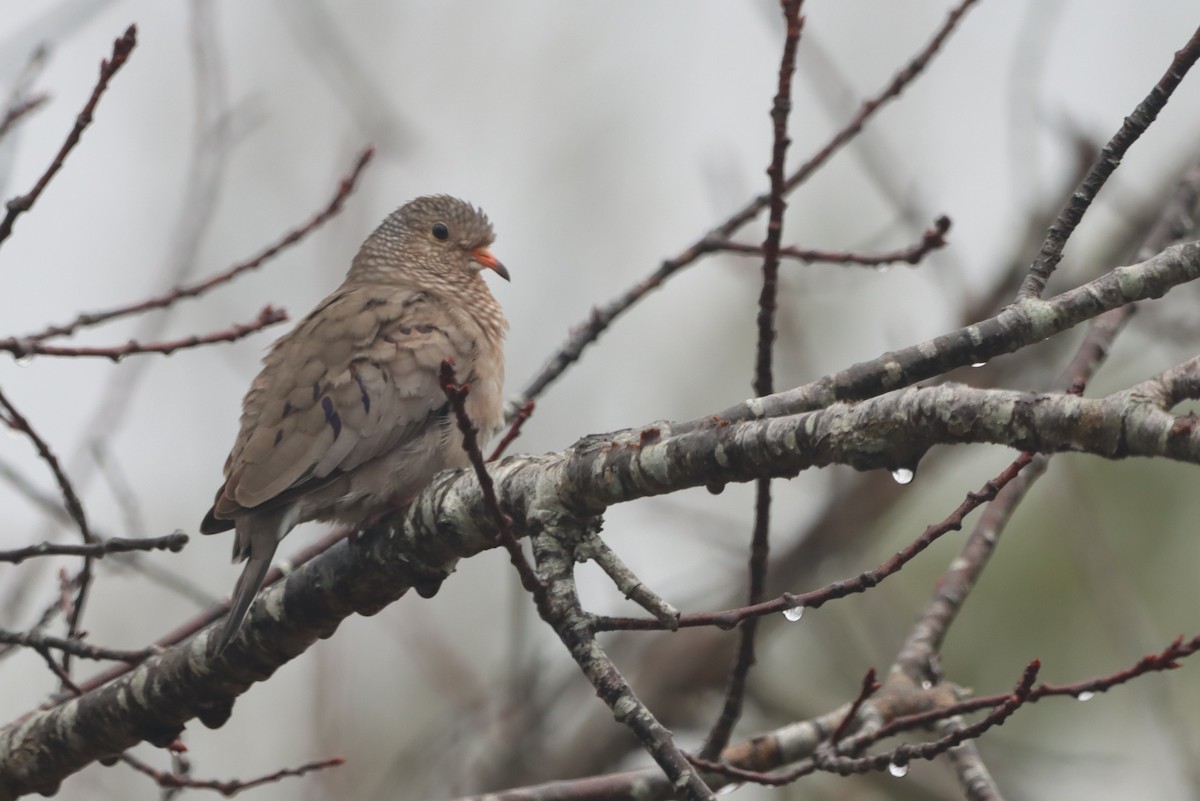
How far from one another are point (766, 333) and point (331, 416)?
1.56 meters

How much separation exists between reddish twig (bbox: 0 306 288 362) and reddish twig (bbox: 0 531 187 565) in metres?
0.43

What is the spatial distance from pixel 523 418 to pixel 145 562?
4.56 feet

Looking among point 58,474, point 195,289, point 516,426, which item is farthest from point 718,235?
point 58,474

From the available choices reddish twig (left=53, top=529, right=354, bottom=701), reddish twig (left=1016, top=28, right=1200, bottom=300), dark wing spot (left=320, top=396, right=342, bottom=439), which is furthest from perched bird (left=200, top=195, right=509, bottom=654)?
reddish twig (left=1016, top=28, right=1200, bottom=300)

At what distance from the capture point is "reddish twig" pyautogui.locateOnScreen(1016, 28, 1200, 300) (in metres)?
2.22

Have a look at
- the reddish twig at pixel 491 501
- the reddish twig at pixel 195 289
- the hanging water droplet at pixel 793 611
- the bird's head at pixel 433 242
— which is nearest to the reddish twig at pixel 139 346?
the reddish twig at pixel 195 289

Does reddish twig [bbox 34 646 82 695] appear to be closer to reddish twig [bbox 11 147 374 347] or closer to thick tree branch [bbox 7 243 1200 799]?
thick tree branch [bbox 7 243 1200 799]

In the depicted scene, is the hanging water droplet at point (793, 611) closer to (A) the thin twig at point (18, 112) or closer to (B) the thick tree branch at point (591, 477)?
(B) the thick tree branch at point (591, 477)

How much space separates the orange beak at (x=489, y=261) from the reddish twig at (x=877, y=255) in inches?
69.7

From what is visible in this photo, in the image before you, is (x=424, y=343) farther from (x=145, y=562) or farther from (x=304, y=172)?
(x=304, y=172)

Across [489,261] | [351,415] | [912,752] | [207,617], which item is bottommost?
[912,752]

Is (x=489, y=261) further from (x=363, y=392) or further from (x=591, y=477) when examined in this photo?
(x=591, y=477)

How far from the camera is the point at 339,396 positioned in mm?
4008

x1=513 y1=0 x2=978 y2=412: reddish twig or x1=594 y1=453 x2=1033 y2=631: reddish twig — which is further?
x1=513 y1=0 x2=978 y2=412: reddish twig
